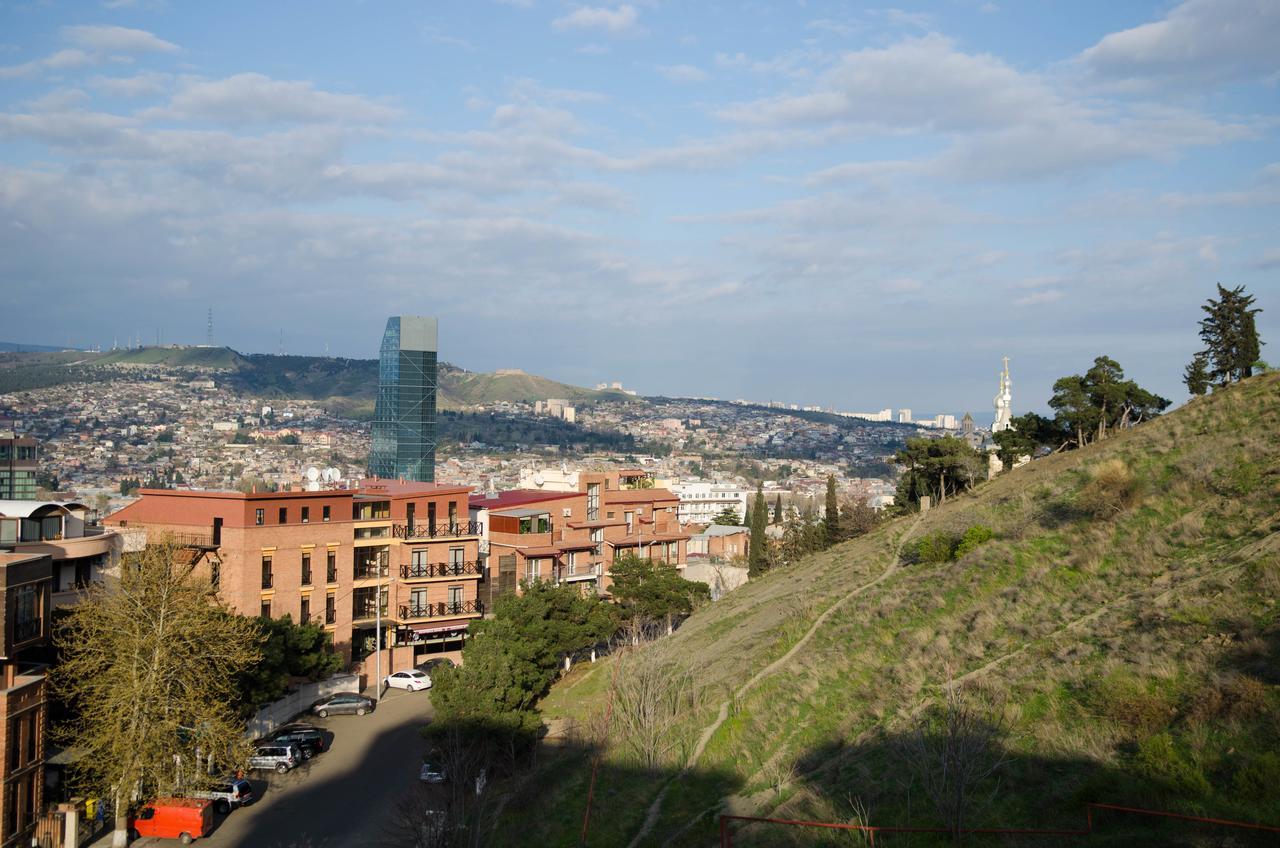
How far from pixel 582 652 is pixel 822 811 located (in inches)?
1163

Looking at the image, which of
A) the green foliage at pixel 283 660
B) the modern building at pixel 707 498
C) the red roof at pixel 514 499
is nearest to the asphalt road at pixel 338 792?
the green foliage at pixel 283 660

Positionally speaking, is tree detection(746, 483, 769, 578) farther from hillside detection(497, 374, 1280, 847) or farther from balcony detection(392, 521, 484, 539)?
hillside detection(497, 374, 1280, 847)

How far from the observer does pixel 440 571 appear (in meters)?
43.7

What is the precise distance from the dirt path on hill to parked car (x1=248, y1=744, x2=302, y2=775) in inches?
547

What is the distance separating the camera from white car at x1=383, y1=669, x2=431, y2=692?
3888 centimetres

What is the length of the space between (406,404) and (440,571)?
Result: 57.4 meters

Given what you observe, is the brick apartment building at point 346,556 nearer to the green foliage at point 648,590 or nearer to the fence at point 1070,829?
the green foliage at point 648,590

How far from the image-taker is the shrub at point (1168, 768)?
1226 centimetres

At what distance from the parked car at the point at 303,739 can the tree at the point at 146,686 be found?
2784 millimetres

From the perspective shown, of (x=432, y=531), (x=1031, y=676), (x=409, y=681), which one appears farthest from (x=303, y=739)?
(x=1031, y=676)

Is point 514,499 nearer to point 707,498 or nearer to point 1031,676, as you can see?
point 1031,676

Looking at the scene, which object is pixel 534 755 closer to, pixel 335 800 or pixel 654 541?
pixel 335 800

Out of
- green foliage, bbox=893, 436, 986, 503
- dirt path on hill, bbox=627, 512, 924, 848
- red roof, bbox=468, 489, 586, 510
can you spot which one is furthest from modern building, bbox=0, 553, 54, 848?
green foliage, bbox=893, 436, 986, 503

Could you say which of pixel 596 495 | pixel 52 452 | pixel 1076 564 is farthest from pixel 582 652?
pixel 52 452
